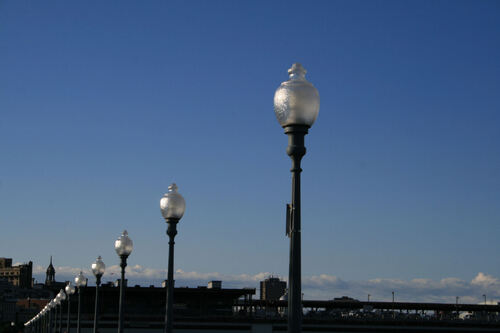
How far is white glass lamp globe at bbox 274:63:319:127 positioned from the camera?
35.6ft

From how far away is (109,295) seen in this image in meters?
122

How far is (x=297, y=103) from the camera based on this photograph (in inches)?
427

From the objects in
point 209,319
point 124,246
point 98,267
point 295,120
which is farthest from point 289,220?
point 209,319

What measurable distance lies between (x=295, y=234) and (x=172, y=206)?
8412 millimetres

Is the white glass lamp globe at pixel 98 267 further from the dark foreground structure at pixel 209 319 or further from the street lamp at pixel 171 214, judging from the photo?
the dark foreground structure at pixel 209 319

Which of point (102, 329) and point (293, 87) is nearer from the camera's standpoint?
point (293, 87)

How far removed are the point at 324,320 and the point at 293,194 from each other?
120 metres

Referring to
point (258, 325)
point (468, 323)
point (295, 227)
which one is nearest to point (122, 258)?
point (295, 227)

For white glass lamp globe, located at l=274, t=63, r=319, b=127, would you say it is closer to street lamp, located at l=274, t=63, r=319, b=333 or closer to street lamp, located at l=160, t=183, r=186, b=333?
street lamp, located at l=274, t=63, r=319, b=333

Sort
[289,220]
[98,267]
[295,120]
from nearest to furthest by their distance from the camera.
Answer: [289,220]
[295,120]
[98,267]

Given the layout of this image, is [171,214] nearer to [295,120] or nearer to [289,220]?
[289,220]

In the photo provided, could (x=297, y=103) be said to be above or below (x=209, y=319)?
above

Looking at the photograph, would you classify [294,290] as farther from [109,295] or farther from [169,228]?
[109,295]

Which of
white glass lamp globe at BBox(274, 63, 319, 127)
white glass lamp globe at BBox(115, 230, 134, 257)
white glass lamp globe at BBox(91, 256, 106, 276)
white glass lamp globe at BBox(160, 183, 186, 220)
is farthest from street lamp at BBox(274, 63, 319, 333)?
white glass lamp globe at BBox(91, 256, 106, 276)
